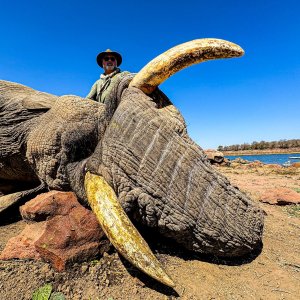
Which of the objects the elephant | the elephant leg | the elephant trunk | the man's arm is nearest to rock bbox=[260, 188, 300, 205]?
the elephant

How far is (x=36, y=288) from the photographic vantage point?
103 inches

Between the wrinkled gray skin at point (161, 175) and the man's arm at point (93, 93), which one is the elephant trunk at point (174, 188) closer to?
the wrinkled gray skin at point (161, 175)

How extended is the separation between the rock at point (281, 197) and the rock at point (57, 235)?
183 inches

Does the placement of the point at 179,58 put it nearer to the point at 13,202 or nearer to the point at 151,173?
the point at 151,173

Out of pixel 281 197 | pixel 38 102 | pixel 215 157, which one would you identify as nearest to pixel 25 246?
pixel 38 102

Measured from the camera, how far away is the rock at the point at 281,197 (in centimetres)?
614

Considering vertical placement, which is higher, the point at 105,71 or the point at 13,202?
the point at 105,71

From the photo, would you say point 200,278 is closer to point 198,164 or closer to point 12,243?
point 198,164

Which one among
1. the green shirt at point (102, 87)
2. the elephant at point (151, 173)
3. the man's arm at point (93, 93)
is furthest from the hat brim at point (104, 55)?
the elephant at point (151, 173)

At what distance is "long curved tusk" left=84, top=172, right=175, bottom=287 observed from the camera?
221cm

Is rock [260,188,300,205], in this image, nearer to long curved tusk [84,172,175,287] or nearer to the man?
the man

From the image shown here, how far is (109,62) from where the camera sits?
20.6 ft

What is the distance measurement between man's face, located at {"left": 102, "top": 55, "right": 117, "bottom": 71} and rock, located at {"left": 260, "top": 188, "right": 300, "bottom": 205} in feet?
15.6

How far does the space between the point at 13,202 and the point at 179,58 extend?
317 cm
